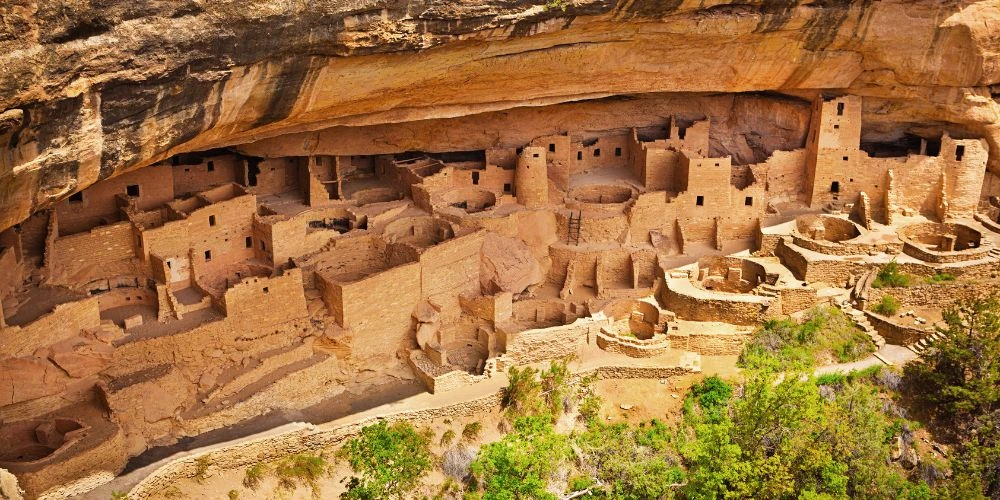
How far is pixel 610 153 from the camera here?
67.5ft

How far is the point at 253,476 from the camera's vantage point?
13.6m

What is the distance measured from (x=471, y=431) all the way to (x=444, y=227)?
4.05 m

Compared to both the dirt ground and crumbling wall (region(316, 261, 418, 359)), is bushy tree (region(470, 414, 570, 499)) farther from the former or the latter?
crumbling wall (region(316, 261, 418, 359))

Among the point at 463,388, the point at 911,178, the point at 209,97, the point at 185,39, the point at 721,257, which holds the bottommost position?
the point at 463,388

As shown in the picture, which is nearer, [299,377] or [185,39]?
[185,39]

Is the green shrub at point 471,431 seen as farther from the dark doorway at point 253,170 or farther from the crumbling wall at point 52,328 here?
the dark doorway at point 253,170

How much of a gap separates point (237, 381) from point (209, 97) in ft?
15.4

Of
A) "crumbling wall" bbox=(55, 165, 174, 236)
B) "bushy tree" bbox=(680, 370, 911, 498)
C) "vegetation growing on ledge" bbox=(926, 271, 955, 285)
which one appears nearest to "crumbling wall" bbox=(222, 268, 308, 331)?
"crumbling wall" bbox=(55, 165, 174, 236)

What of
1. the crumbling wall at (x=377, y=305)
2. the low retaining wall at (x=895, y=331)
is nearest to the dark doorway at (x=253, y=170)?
the crumbling wall at (x=377, y=305)

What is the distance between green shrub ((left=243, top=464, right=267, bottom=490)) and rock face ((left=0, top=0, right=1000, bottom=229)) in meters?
4.35

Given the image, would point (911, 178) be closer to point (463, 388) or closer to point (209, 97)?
point (463, 388)

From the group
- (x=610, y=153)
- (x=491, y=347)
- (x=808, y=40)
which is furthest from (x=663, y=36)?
(x=491, y=347)

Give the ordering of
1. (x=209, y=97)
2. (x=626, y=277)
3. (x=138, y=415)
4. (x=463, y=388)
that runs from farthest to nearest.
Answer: (x=626, y=277)
(x=463, y=388)
(x=138, y=415)
(x=209, y=97)

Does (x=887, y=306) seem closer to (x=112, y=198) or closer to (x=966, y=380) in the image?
(x=966, y=380)
